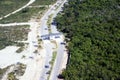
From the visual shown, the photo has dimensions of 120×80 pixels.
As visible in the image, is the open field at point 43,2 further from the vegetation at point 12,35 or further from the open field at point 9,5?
the vegetation at point 12,35

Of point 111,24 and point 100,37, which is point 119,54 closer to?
point 100,37

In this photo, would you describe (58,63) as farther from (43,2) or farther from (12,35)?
(43,2)

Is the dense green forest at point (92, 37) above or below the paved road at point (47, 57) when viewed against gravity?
above

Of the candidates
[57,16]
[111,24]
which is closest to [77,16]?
[57,16]

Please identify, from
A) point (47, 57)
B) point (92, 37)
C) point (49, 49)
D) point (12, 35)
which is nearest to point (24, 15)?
point (12, 35)

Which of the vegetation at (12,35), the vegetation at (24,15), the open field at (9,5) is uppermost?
the open field at (9,5)

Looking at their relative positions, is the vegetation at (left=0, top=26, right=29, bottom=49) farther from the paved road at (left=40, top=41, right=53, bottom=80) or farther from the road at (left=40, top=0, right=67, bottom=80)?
the paved road at (left=40, top=41, right=53, bottom=80)

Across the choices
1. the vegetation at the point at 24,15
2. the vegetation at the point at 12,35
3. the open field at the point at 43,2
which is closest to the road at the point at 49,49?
the open field at the point at 43,2

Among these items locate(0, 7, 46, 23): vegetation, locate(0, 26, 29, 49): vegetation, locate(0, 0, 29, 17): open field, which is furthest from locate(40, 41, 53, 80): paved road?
locate(0, 0, 29, 17): open field
